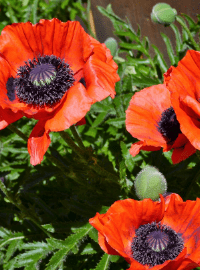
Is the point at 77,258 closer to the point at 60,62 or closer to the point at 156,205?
the point at 156,205

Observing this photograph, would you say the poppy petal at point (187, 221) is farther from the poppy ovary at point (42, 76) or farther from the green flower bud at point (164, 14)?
the green flower bud at point (164, 14)

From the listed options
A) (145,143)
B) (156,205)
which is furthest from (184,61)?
(156,205)

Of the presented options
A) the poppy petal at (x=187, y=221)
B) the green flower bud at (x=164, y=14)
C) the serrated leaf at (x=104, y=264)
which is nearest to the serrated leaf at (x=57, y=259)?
the serrated leaf at (x=104, y=264)

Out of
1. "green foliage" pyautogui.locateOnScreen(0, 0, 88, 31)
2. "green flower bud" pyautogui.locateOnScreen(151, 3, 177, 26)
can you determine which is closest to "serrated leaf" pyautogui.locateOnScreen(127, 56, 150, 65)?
"green flower bud" pyautogui.locateOnScreen(151, 3, 177, 26)

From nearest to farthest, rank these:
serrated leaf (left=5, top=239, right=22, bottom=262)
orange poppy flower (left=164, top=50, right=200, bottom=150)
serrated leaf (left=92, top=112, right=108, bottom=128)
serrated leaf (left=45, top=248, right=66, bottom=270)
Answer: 1. orange poppy flower (left=164, top=50, right=200, bottom=150)
2. serrated leaf (left=45, top=248, right=66, bottom=270)
3. serrated leaf (left=5, top=239, right=22, bottom=262)
4. serrated leaf (left=92, top=112, right=108, bottom=128)

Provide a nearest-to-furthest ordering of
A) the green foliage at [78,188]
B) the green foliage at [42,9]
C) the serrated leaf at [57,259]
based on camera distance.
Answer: the serrated leaf at [57,259] < the green foliage at [78,188] < the green foliage at [42,9]

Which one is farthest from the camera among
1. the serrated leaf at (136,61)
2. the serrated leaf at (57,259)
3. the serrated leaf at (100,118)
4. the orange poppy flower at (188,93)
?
the serrated leaf at (136,61)

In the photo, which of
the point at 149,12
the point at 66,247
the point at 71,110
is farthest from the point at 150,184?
the point at 149,12

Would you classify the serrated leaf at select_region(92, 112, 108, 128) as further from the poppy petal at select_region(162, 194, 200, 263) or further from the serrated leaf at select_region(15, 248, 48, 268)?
the poppy petal at select_region(162, 194, 200, 263)
